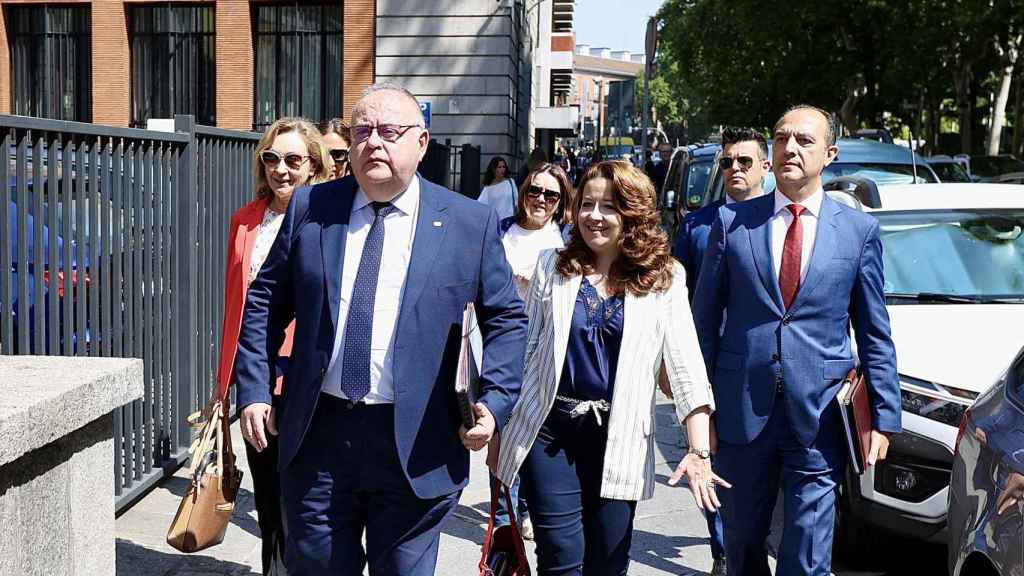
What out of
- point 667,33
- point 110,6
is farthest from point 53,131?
point 667,33

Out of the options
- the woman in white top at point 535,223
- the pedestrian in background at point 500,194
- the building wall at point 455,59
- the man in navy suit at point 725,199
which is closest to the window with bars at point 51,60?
the building wall at point 455,59

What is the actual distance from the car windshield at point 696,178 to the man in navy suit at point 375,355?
523 inches

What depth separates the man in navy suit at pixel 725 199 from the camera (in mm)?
5883

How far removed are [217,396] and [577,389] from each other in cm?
152

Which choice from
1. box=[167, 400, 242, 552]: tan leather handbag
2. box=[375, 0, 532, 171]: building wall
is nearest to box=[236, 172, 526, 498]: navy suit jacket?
box=[167, 400, 242, 552]: tan leather handbag

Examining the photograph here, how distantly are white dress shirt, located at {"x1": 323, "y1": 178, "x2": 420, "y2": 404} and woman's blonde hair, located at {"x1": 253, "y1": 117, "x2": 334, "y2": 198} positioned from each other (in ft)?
4.94

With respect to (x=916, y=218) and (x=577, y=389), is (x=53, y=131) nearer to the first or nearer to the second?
(x=577, y=389)

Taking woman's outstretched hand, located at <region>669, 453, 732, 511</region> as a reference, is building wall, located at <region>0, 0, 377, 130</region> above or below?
above

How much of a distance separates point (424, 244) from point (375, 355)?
1.08 ft

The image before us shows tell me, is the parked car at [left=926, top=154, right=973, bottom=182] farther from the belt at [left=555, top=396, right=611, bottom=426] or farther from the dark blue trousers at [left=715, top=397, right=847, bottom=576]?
the belt at [left=555, top=396, right=611, bottom=426]

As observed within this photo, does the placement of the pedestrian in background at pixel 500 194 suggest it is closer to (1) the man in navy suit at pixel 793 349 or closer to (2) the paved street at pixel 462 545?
(2) the paved street at pixel 462 545

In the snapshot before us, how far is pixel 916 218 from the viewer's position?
7316 millimetres

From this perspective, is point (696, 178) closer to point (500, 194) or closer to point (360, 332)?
point (500, 194)

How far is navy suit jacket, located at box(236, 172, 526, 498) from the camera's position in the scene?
3.71 metres
